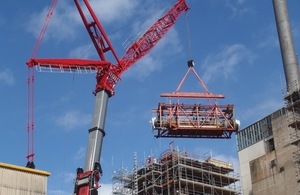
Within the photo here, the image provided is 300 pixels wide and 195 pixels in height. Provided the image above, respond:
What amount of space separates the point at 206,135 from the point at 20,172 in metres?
28.4

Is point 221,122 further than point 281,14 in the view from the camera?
No

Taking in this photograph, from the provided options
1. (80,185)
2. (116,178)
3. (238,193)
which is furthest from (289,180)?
(80,185)

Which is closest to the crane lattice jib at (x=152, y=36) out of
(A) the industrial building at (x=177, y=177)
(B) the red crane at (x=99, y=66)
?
(B) the red crane at (x=99, y=66)

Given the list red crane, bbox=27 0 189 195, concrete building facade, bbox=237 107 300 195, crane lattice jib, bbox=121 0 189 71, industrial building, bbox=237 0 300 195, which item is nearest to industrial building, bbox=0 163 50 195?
red crane, bbox=27 0 189 195

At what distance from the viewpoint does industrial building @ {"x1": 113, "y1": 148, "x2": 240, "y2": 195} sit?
75.2 m

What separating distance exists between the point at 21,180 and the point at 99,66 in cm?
1922

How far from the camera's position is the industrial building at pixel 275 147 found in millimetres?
75812

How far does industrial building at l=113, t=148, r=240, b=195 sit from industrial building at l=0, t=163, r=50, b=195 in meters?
25.4

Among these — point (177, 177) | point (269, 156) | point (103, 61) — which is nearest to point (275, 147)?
point (269, 156)

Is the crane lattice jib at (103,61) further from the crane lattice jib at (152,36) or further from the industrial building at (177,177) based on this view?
the industrial building at (177,177)

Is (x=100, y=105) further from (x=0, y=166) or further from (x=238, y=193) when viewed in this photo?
(x=238, y=193)

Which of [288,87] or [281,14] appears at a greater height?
[281,14]

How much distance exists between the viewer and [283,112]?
79250mm

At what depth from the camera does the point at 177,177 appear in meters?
74.9
